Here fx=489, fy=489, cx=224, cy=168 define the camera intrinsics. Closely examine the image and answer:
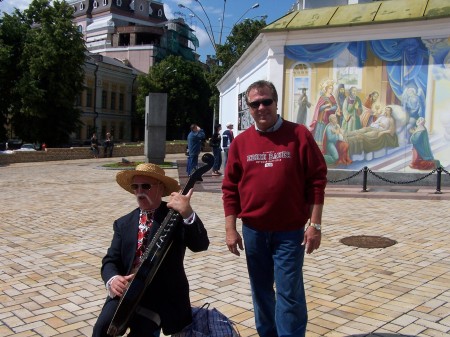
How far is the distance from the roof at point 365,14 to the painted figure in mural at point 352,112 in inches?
85.6

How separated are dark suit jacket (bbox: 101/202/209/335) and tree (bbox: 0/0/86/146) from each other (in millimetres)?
34948

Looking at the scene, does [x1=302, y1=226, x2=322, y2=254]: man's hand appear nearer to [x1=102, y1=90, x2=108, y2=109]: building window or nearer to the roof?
the roof

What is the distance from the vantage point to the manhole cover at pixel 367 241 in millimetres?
7234

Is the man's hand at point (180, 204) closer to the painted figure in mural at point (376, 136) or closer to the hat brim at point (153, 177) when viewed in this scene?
the hat brim at point (153, 177)

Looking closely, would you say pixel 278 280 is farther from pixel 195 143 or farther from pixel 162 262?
pixel 195 143

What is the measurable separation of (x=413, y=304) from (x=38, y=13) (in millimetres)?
39390

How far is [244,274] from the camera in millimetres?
5801

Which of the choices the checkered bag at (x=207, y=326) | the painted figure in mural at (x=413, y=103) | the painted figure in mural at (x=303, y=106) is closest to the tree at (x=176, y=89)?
the painted figure in mural at (x=303, y=106)

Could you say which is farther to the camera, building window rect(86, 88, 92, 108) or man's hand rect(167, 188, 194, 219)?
building window rect(86, 88, 92, 108)

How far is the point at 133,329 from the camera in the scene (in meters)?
2.96

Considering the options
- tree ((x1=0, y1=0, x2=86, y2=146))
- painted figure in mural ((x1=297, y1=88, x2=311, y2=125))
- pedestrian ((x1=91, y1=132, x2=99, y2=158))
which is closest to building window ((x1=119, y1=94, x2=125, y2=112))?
tree ((x1=0, y1=0, x2=86, y2=146))

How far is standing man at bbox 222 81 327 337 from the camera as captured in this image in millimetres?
3272

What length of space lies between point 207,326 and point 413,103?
43.3ft

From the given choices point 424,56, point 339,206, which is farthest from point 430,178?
point 339,206
